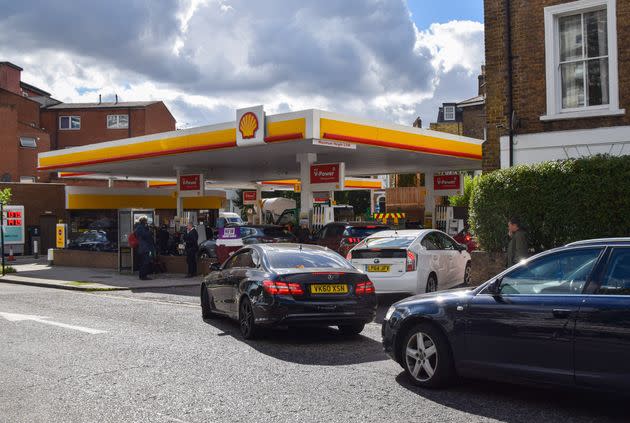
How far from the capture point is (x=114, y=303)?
15172 mm

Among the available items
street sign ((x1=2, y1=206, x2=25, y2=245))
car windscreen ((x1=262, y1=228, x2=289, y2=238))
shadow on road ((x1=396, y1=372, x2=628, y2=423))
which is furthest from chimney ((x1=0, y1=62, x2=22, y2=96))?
shadow on road ((x1=396, y1=372, x2=628, y2=423))

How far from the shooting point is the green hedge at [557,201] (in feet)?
39.1

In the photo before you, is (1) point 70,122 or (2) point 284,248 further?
(1) point 70,122

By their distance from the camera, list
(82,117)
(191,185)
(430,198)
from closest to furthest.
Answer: (191,185) → (430,198) → (82,117)

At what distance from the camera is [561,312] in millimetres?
5777

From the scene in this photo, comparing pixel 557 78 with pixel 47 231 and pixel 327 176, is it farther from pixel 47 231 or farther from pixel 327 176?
pixel 47 231

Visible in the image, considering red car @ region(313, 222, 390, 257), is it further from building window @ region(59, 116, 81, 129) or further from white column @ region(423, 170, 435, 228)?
building window @ region(59, 116, 81, 129)

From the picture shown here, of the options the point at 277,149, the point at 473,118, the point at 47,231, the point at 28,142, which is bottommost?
the point at 47,231

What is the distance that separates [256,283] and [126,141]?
64.8 ft

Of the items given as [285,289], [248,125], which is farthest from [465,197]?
[285,289]

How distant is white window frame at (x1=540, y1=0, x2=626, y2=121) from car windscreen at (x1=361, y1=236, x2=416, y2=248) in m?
4.14

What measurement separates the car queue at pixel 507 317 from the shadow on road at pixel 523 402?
8.9 inches

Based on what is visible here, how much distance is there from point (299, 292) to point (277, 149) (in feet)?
50.3

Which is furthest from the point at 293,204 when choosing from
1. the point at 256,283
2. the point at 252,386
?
the point at 252,386
